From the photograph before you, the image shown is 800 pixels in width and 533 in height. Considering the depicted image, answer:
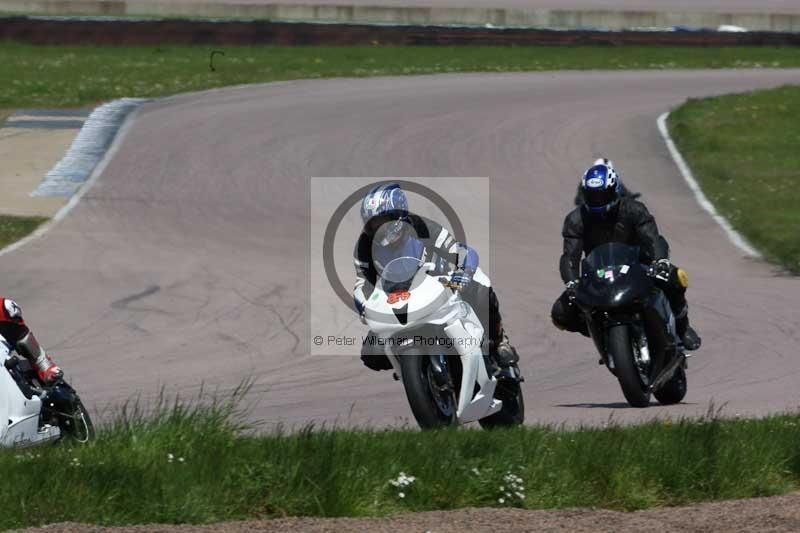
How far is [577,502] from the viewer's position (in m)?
6.72

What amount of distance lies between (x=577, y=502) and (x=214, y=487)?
1.67 meters

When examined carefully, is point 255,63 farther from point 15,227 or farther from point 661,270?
point 661,270

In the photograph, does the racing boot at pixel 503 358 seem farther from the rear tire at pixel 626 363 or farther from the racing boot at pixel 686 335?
the racing boot at pixel 686 335

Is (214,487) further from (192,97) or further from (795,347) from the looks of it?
(192,97)

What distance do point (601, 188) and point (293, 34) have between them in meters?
28.1

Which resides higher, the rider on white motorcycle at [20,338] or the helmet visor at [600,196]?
the helmet visor at [600,196]

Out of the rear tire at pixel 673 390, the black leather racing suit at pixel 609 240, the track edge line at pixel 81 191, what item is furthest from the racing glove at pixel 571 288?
the track edge line at pixel 81 191

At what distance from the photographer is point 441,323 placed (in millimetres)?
8062

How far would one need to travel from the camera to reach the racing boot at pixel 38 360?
791 cm

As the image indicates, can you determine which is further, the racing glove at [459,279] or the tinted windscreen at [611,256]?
the tinted windscreen at [611,256]

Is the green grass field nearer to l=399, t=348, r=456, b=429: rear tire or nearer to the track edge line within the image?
the track edge line

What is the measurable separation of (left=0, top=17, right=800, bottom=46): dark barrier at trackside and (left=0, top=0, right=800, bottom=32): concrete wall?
4922 millimetres

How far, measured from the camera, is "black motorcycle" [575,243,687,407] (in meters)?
9.42

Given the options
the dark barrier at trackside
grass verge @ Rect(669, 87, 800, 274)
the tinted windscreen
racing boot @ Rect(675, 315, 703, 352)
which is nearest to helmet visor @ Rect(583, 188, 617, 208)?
the tinted windscreen
